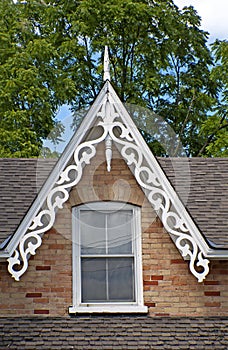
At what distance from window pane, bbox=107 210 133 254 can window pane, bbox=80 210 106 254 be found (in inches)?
4.1

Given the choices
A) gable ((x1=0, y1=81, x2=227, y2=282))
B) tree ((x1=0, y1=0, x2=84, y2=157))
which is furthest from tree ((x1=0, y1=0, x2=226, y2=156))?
gable ((x1=0, y1=81, x2=227, y2=282))

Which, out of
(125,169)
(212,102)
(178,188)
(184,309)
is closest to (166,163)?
(178,188)

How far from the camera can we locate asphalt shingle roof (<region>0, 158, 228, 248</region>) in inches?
468

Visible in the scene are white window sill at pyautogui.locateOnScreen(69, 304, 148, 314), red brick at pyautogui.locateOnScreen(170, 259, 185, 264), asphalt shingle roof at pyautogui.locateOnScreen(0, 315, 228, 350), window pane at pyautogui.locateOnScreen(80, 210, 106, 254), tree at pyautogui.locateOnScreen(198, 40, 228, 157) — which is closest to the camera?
asphalt shingle roof at pyautogui.locateOnScreen(0, 315, 228, 350)

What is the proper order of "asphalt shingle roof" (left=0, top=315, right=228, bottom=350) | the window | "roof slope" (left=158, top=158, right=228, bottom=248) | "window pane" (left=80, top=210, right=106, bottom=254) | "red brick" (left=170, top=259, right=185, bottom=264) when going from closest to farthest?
"asphalt shingle roof" (left=0, top=315, right=228, bottom=350) → the window → "red brick" (left=170, top=259, right=185, bottom=264) → "window pane" (left=80, top=210, right=106, bottom=254) → "roof slope" (left=158, top=158, right=228, bottom=248)

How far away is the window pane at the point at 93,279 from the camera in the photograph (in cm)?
1081

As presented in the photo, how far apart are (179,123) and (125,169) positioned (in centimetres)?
1611

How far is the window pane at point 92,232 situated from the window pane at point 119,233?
4.1 inches

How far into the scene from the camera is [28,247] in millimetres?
10648

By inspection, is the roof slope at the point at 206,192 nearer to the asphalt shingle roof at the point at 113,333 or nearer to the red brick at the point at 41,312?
the asphalt shingle roof at the point at 113,333

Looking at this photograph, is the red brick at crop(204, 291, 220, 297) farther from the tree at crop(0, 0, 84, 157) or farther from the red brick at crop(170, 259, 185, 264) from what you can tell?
the tree at crop(0, 0, 84, 157)

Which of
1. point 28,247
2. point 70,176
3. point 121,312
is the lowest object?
point 121,312

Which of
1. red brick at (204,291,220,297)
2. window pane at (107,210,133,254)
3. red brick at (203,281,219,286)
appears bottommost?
red brick at (204,291,220,297)

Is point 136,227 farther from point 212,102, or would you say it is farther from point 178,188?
point 212,102
